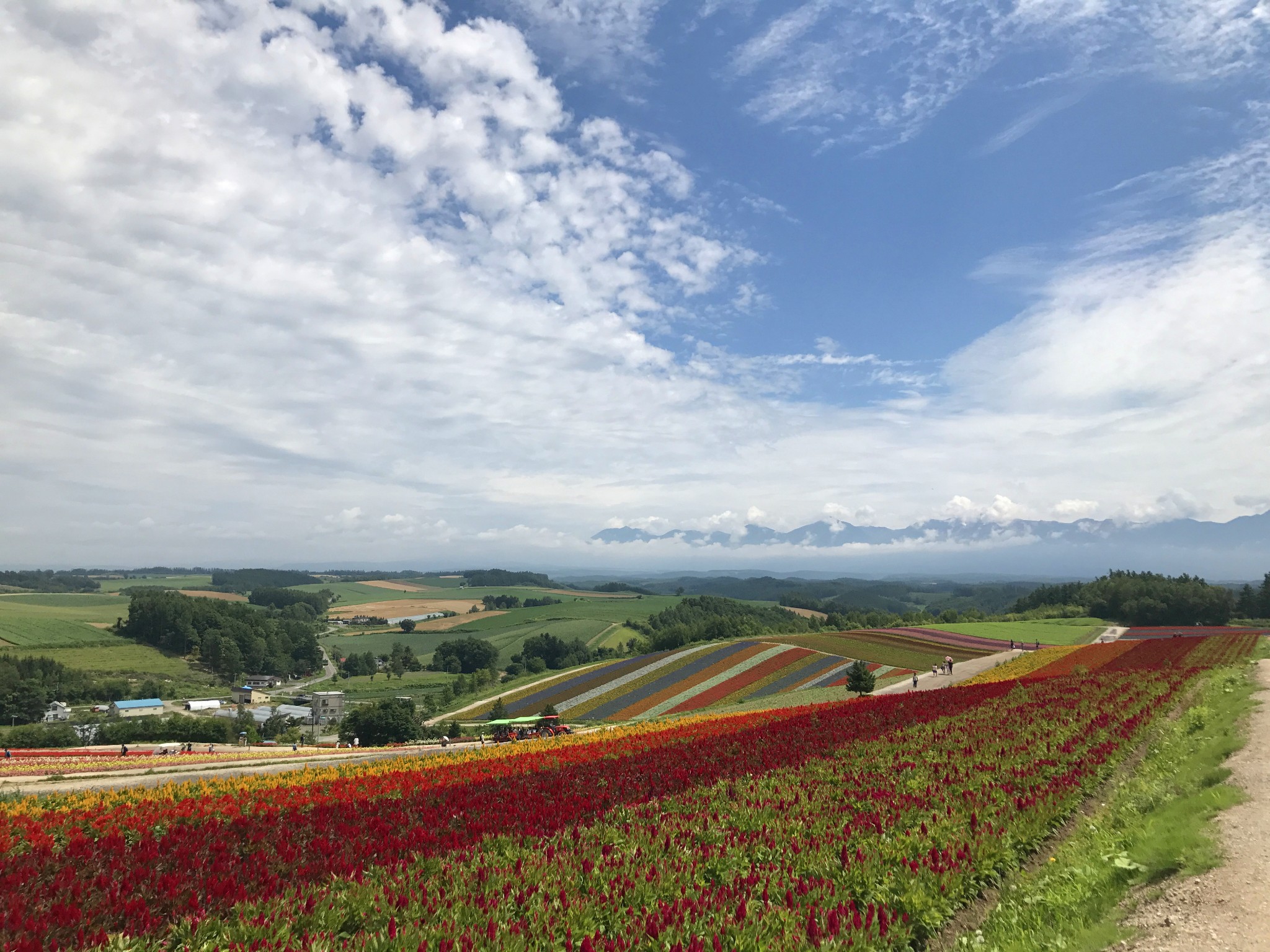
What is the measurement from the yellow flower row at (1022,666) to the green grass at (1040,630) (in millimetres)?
15435

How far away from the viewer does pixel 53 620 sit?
125250 millimetres

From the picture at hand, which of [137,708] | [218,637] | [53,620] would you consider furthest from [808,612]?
[53,620]

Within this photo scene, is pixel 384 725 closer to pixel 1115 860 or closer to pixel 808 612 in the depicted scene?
pixel 1115 860

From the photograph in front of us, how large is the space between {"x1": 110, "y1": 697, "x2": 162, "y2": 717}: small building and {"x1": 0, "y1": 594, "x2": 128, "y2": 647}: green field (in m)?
33.6

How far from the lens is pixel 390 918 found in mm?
6137

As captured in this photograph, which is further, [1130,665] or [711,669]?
[711,669]

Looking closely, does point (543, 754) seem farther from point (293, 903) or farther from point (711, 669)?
point (711, 669)

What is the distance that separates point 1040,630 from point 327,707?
300ft

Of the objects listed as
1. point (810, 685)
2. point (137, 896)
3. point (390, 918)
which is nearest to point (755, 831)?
point (390, 918)

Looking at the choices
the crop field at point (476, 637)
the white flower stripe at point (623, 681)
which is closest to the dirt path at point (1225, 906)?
the white flower stripe at point (623, 681)

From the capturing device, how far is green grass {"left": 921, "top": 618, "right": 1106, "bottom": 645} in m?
63.2

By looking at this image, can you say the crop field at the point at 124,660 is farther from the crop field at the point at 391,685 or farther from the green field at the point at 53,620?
the crop field at the point at 391,685

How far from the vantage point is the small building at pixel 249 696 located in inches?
3962

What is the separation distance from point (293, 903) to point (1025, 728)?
17.3 metres
